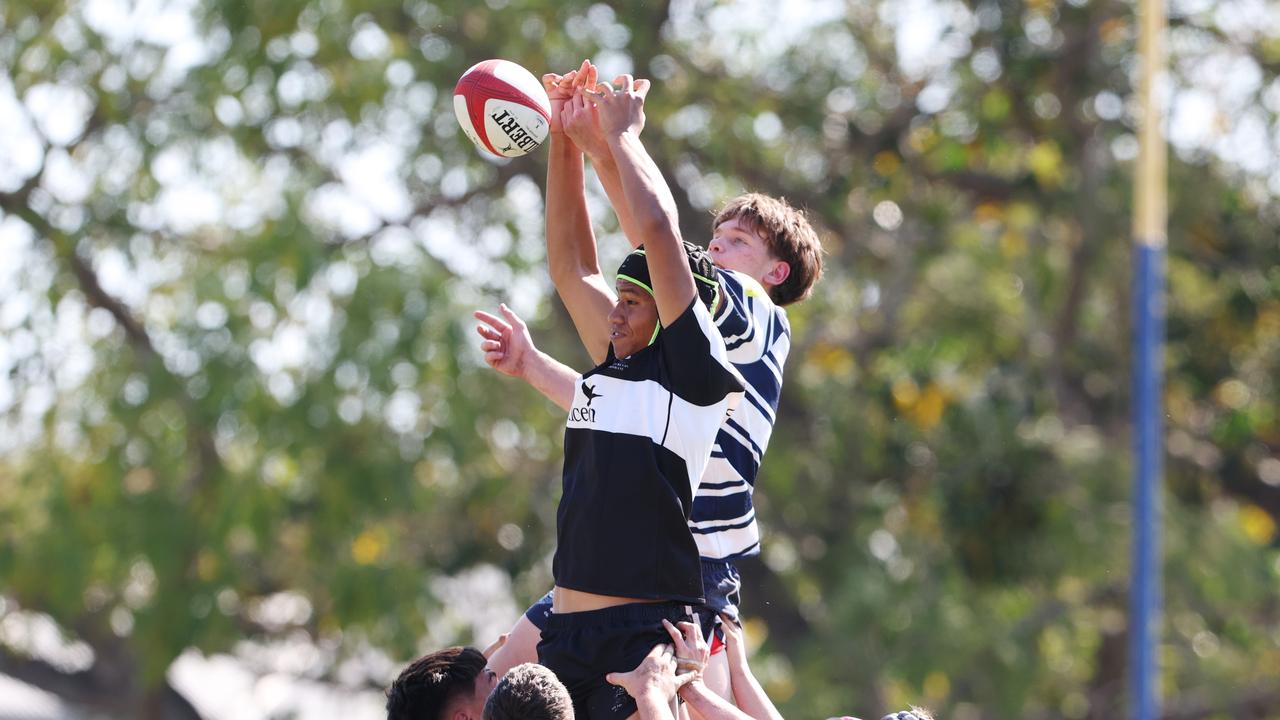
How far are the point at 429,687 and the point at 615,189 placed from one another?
142cm

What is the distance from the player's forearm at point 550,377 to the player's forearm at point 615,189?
440mm

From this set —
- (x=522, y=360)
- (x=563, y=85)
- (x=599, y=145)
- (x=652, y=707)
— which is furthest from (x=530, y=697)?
(x=563, y=85)

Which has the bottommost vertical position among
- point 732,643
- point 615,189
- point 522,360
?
point 732,643

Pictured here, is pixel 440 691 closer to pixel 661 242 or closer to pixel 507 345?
pixel 507 345

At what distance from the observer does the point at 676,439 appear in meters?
3.97

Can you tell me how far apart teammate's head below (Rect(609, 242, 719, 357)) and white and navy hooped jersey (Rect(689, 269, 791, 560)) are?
0.63ft

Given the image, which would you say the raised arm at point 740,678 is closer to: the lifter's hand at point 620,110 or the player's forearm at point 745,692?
the player's forearm at point 745,692

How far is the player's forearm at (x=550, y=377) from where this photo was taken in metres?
4.70

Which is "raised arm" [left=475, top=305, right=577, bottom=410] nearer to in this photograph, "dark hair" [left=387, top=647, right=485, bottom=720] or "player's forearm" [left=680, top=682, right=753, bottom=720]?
"dark hair" [left=387, top=647, right=485, bottom=720]

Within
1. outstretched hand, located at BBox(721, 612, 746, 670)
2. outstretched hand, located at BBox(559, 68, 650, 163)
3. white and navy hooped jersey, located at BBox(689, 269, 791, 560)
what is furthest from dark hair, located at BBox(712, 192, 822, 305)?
outstretched hand, located at BBox(721, 612, 746, 670)

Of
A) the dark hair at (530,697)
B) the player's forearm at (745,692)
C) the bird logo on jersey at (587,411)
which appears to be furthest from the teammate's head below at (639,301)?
the player's forearm at (745,692)

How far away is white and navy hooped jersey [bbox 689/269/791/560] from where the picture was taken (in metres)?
4.34

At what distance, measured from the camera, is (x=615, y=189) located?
4.51 meters

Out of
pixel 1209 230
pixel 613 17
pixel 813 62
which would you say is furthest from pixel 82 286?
pixel 1209 230
